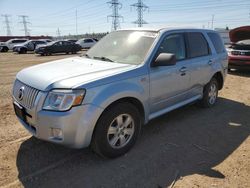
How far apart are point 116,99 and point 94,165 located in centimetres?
96

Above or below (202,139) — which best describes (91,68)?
above

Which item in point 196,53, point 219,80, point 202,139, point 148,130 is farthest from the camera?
point 219,80

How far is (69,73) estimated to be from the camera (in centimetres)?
338

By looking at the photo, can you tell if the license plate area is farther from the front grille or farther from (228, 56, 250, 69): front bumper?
(228, 56, 250, 69): front bumper

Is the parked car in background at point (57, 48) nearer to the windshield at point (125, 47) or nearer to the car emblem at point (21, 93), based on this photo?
the windshield at point (125, 47)

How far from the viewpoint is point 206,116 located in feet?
17.5

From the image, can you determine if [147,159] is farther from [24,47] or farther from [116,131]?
[24,47]

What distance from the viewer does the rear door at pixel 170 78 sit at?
395 centimetres

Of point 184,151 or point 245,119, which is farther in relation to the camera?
point 245,119

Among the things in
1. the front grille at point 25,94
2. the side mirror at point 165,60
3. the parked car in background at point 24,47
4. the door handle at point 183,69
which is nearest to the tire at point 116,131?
the side mirror at point 165,60

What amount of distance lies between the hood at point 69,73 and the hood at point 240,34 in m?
8.29

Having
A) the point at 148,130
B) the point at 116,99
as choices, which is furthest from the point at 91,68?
the point at 148,130

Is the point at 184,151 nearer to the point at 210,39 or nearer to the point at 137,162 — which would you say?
the point at 137,162

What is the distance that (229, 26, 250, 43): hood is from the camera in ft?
33.3
